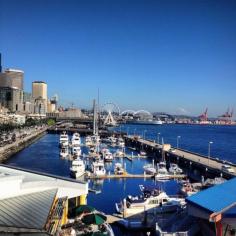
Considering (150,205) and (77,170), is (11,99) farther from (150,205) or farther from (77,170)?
(150,205)

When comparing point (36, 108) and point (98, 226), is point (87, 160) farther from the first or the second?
point (36, 108)

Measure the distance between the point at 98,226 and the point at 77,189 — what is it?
1865 millimetres

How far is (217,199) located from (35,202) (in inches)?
248

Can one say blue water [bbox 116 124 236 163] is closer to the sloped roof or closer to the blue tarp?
the blue tarp

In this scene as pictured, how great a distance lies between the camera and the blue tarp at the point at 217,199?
13.1 metres

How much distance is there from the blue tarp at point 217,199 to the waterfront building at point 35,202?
410 centimetres

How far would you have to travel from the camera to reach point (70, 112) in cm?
19488

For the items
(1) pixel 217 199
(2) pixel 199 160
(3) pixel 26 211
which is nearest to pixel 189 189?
(1) pixel 217 199

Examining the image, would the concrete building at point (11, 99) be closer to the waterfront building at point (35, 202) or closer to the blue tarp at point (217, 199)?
the waterfront building at point (35, 202)

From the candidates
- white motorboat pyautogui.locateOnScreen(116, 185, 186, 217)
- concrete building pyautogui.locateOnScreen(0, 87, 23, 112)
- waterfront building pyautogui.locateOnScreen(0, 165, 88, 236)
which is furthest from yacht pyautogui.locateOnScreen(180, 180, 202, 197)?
concrete building pyautogui.locateOnScreen(0, 87, 23, 112)

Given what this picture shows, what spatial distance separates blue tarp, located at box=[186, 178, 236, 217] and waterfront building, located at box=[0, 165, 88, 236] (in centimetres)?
410

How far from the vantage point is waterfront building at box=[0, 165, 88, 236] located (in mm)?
9062

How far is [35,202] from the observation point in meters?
11.0

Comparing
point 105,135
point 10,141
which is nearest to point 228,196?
point 10,141
